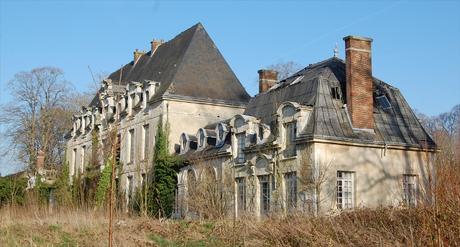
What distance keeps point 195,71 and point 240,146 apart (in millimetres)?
9685

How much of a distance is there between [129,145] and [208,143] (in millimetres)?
8418

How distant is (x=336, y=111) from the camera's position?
22.2 meters

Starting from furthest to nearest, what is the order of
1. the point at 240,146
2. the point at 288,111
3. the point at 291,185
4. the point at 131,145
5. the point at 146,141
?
1. the point at 131,145
2. the point at 146,141
3. the point at 240,146
4. the point at 288,111
5. the point at 291,185

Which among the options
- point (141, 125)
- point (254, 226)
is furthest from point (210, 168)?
point (254, 226)

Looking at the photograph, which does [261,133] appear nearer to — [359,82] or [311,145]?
[311,145]

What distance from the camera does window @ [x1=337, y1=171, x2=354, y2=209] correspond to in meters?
21.3

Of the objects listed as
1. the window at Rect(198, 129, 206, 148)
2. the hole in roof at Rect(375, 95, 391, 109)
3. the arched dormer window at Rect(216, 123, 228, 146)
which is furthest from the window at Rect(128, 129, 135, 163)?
the hole in roof at Rect(375, 95, 391, 109)

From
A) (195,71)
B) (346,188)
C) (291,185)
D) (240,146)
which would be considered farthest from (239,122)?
(195,71)

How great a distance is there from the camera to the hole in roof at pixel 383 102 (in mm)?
23688

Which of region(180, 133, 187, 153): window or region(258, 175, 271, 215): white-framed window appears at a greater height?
region(180, 133, 187, 153): window

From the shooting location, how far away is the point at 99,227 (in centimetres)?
1602

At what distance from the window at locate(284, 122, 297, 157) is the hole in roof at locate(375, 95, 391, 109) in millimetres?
4153

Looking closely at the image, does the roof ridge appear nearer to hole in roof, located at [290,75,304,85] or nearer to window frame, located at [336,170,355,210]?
hole in roof, located at [290,75,304,85]

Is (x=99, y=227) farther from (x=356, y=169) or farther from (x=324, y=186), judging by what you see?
(x=356, y=169)
